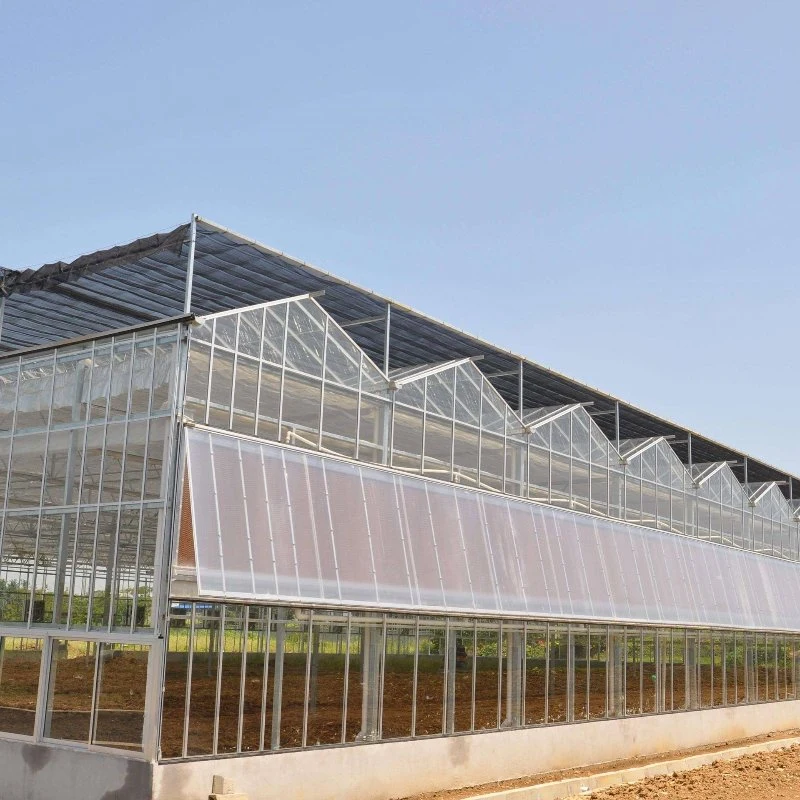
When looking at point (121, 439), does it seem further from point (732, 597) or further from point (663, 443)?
point (732, 597)

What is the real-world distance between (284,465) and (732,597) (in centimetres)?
2288

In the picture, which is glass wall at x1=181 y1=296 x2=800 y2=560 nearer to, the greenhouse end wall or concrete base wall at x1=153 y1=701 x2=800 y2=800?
the greenhouse end wall

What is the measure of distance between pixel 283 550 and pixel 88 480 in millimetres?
3916

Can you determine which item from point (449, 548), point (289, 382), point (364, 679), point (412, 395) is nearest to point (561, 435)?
point (412, 395)

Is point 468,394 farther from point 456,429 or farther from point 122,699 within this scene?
point 122,699

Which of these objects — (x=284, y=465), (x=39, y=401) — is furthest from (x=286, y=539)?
(x=39, y=401)

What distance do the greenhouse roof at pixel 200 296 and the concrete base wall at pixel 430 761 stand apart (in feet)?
27.3

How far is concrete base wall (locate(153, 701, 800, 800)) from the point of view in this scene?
18453 millimetres

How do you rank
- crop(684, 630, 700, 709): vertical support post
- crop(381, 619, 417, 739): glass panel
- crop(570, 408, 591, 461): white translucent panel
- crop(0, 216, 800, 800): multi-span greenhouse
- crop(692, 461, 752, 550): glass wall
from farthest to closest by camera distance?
crop(692, 461, 752, 550): glass wall → crop(684, 630, 700, 709): vertical support post → crop(570, 408, 591, 461): white translucent panel → crop(381, 619, 417, 739): glass panel → crop(0, 216, 800, 800): multi-span greenhouse

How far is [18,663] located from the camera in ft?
72.4

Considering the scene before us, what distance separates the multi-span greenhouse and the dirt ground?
1.72 feet

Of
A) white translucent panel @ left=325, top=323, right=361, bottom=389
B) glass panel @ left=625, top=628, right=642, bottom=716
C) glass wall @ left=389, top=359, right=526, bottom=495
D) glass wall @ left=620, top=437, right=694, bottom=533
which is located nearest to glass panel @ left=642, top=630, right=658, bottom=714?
glass panel @ left=625, top=628, right=642, bottom=716

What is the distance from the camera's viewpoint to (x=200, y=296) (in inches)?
987

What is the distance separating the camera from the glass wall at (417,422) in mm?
20484
